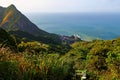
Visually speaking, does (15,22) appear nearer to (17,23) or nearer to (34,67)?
(17,23)

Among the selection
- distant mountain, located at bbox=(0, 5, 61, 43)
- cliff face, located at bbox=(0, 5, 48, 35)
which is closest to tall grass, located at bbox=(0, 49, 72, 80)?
distant mountain, located at bbox=(0, 5, 61, 43)

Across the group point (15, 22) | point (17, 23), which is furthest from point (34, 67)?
point (17, 23)

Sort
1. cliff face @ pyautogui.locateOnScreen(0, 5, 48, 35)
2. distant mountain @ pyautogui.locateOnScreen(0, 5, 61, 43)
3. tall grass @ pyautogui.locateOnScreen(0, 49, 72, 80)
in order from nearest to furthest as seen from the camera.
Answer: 1. tall grass @ pyautogui.locateOnScreen(0, 49, 72, 80)
2. distant mountain @ pyautogui.locateOnScreen(0, 5, 61, 43)
3. cliff face @ pyautogui.locateOnScreen(0, 5, 48, 35)

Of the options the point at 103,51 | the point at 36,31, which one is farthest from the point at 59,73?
the point at 36,31

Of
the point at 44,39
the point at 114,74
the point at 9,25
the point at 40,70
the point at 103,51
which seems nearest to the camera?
the point at 40,70

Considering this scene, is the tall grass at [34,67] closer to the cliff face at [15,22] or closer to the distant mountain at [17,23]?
the distant mountain at [17,23]

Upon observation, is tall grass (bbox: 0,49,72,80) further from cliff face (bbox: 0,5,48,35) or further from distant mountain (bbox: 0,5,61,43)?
cliff face (bbox: 0,5,48,35)

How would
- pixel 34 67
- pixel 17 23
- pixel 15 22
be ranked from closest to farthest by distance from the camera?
1. pixel 34 67
2. pixel 15 22
3. pixel 17 23

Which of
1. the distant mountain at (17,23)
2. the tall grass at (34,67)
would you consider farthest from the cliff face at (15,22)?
the tall grass at (34,67)

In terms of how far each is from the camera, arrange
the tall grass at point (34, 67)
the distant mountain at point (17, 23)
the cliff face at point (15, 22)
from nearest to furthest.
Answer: the tall grass at point (34, 67) < the distant mountain at point (17, 23) < the cliff face at point (15, 22)

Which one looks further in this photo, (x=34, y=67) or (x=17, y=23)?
(x=17, y=23)

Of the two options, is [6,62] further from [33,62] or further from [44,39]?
[44,39]
